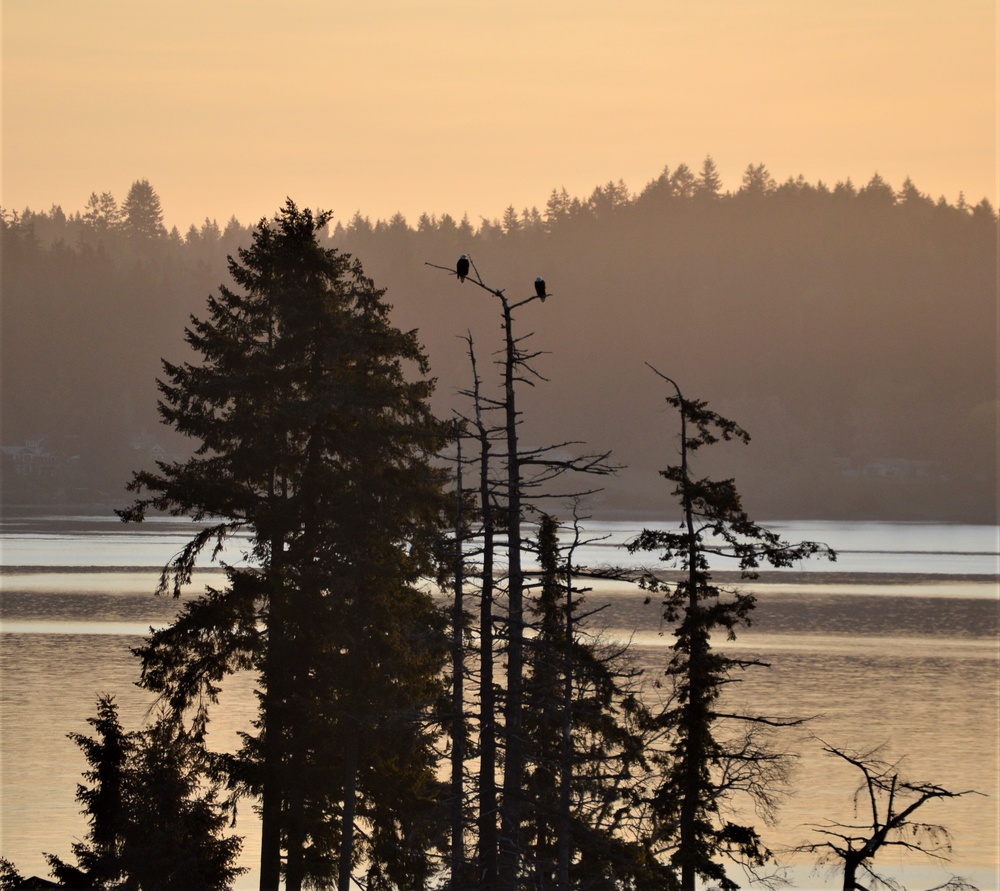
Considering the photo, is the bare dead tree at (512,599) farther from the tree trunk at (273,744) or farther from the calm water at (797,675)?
the calm water at (797,675)

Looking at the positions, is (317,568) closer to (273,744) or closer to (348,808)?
(273,744)

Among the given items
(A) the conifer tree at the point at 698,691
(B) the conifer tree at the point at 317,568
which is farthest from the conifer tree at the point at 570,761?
(B) the conifer tree at the point at 317,568

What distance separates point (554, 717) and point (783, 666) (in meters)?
38.0

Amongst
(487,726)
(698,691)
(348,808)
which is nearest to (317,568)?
(348,808)

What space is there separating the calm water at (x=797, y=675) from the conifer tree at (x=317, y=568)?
6245mm

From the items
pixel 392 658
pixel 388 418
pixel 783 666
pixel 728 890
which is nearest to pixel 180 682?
pixel 392 658

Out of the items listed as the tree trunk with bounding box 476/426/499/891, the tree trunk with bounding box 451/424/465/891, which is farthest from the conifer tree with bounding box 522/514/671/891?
the tree trunk with bounding box 451/424/465/891

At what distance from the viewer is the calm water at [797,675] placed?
3331 centimetres

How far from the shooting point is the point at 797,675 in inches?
2130

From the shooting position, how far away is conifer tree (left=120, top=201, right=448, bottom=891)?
74.5 ft

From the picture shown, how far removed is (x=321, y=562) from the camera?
23.0 m

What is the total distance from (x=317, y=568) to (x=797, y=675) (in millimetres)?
34895

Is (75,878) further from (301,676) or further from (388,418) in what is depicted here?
(388,418)

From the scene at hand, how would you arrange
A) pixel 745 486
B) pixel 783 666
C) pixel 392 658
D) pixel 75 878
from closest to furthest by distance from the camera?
pixel 75 878, pixel 392 658, pixel 783 666, pixel 745 486
